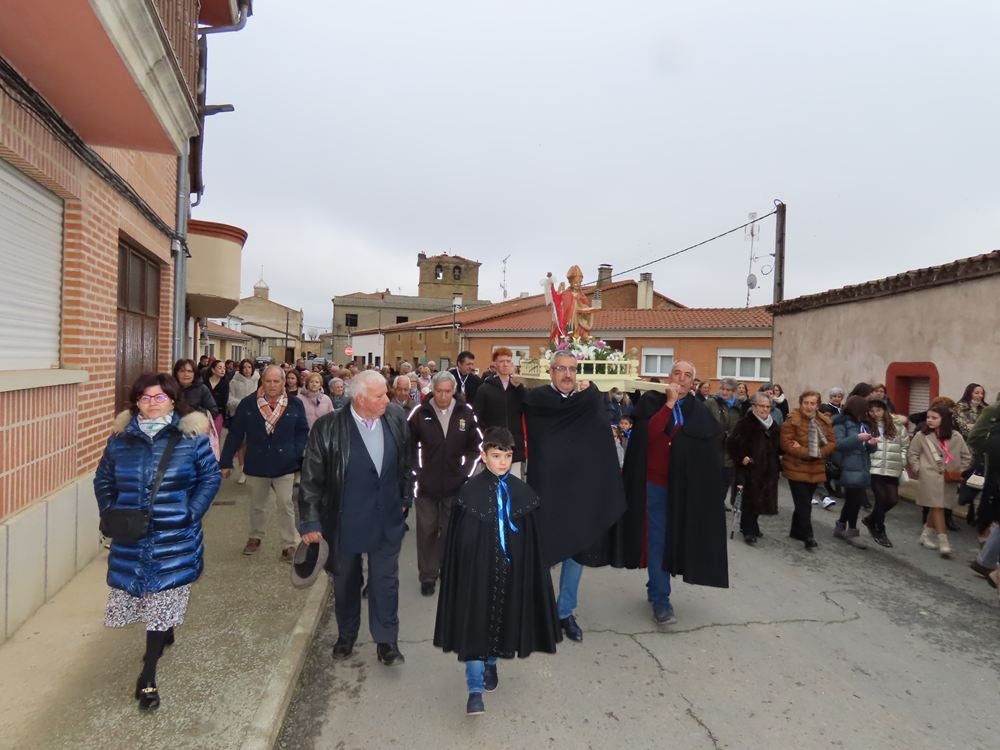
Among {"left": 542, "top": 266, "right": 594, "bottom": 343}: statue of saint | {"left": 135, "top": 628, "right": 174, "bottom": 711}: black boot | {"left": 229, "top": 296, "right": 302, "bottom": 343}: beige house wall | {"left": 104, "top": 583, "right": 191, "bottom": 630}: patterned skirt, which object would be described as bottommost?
{"left": 135, "top": 628, "right": 174, "bottom": 711}: black boot

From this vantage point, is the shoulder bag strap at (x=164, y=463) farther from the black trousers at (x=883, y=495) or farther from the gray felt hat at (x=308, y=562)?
the black trousers at (x=883, y=495)

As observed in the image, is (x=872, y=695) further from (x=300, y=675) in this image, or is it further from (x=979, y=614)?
(x=300, y=675)

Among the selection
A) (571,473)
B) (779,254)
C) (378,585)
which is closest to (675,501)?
(571,473)

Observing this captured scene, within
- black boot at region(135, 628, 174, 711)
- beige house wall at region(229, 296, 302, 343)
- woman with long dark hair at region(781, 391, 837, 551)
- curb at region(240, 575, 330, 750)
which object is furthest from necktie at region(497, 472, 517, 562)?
beige house wall at region(229, 296, 302, 343)

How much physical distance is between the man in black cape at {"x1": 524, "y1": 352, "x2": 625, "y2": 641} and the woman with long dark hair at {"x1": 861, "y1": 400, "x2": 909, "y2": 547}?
4042 millimetres

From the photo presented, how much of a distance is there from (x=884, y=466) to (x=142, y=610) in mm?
6931

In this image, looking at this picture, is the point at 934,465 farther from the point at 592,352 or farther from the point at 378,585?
the point at 378,585

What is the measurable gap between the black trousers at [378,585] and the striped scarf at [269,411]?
210cm

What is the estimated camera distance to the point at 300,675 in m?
3.74

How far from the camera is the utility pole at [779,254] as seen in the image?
666 inches

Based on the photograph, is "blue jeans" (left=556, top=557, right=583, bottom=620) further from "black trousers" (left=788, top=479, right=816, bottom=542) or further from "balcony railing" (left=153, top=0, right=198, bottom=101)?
"balcony railing" (left=153, top=0, right=198, bottom=101)

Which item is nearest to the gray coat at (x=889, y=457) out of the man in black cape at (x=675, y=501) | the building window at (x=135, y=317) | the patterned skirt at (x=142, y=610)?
the man in black cape at (x=675, y=501)

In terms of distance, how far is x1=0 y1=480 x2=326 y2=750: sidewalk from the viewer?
2986 mm

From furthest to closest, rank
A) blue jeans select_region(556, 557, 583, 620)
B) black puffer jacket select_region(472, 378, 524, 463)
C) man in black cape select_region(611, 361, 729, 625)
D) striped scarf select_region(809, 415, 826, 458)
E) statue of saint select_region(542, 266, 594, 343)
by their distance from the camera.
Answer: statue of saint select_region(542, 266, 594, 343) → striped scarf select_region(809, 415, 826, 458) → black puffer jacket select_region(472, 378, 524, 463) → man in black cape select_region(611, 361, 729, 625) → blue jeans select_region(556, 557, 583, 620)
